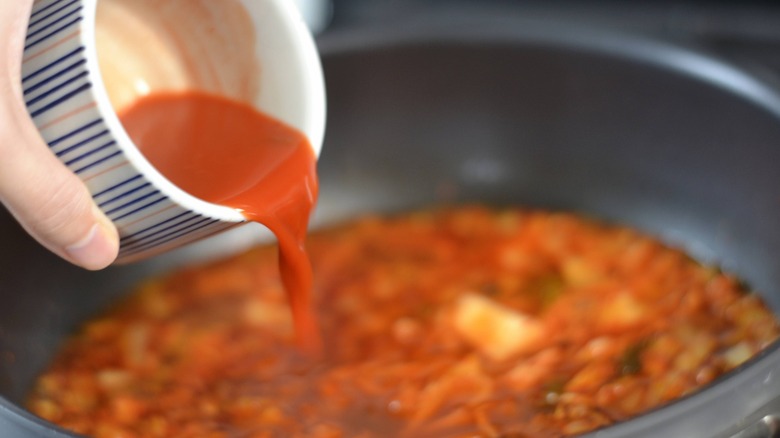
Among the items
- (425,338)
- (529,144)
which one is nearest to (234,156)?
(425,338)

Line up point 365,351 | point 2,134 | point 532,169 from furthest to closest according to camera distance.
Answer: point 532,169
point 365,351
point 2,134

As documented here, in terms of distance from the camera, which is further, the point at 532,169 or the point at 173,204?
the point at 532,169

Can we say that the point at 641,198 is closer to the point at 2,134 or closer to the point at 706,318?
the point at 706,318

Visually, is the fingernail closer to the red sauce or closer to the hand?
the hand

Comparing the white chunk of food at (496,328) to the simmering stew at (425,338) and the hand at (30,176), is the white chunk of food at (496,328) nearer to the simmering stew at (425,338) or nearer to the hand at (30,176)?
the simmering stew at (425,338)

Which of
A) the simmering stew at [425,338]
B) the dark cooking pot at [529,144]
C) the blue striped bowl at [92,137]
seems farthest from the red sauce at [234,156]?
the dark cooking pot at [529,144]

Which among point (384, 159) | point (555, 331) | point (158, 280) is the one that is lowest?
point (555, 331)

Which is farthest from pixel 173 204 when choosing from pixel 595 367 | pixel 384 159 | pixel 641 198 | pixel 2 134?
pixel 641 198
